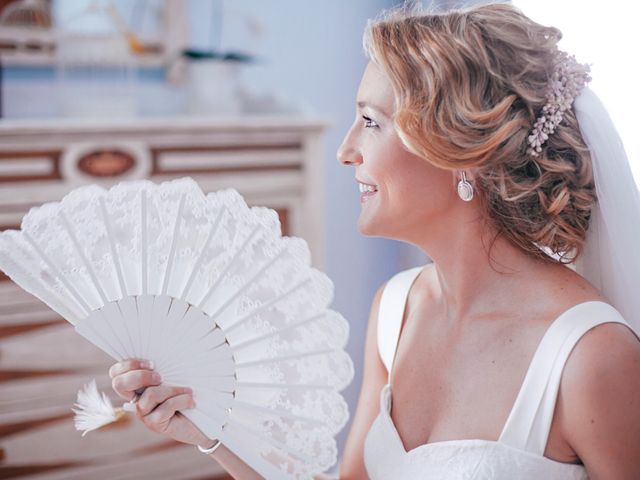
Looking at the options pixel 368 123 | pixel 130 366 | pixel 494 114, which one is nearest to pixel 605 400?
pixel 494 114

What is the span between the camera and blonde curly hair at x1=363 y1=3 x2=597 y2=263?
1247 mm

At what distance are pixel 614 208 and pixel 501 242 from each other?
184mm

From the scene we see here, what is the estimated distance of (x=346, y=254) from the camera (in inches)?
134

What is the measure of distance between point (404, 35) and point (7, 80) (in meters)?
1.89

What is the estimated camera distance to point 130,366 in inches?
46.8

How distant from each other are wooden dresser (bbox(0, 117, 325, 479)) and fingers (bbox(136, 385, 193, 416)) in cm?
123

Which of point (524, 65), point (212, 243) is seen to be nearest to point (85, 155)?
point (212, 243)

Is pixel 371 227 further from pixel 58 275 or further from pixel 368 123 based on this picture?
pixel 58 275

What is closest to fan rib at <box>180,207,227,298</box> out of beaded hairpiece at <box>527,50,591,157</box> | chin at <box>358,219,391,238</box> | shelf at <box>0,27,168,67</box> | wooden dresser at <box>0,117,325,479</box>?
chin at <box>358,219,391,238</box>

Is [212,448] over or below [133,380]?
below

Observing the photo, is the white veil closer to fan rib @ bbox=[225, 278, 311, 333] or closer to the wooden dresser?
fan rib @ bbox=[225, 278, 311, 333]

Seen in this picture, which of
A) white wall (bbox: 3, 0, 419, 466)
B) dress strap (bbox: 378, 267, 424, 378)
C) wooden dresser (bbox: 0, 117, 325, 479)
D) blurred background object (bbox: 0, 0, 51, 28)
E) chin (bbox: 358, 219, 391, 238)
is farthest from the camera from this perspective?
white wall (bbox: 3, 0, 419, 466)

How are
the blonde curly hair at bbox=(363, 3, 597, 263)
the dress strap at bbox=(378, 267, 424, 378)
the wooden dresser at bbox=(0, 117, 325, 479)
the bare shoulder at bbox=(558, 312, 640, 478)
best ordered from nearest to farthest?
the bare shoulder at bbox=(558, 312, 640, 478)
the blonde curly hair at bbox=(363, 3, 597, 263)
the dress strap at bbox=(378, 267, 424, 378)
the wooden dresser at bbox=(0, 117, 325, 479)

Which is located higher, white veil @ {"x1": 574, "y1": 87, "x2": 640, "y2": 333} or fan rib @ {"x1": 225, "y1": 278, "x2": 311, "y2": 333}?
white veil @ {"x1": 574, "y1": 87, "x2": 640, "y2": 333}
